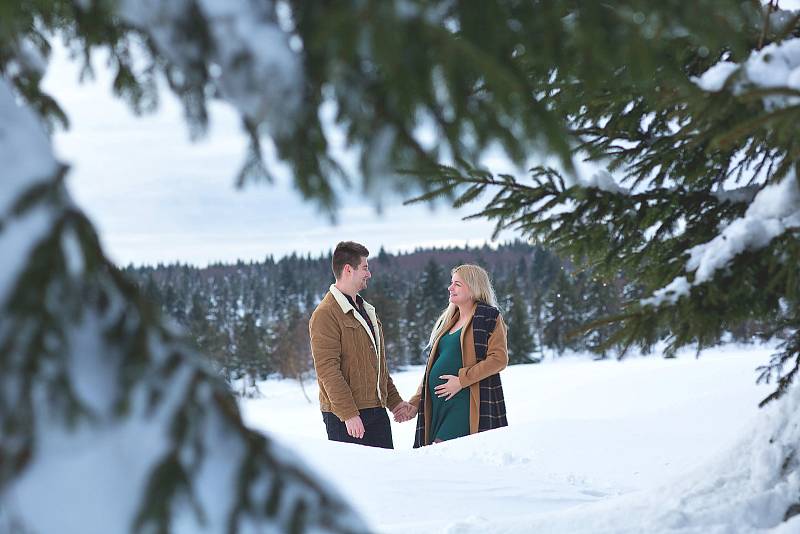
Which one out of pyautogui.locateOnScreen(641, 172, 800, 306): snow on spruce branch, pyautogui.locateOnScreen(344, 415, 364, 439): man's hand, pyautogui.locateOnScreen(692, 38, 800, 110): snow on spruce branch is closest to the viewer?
pyautogui.locateOnScreen(692, 38, 800, 110): snow on spruce branch

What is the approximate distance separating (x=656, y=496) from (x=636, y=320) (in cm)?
163

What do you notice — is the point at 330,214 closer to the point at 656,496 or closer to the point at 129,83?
the point at 129,83

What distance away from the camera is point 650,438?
6.96 metres

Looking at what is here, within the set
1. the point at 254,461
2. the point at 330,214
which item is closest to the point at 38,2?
the point at 330,214

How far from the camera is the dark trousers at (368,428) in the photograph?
4.81 metres

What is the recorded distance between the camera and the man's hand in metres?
4.61

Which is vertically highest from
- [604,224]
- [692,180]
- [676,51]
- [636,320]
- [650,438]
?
[676,51]

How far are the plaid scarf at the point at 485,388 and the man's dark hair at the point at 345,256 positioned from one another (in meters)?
1.01

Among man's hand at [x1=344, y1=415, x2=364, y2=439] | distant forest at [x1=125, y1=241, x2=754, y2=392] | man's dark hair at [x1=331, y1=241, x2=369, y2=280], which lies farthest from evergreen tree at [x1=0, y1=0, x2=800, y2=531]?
distant forest at [x1=125, y1=241, x2=754, y2=392]

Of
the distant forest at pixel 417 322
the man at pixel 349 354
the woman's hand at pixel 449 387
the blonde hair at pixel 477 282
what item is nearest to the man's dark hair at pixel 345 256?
the man at pixel 349 354

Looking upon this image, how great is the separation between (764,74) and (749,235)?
536mm

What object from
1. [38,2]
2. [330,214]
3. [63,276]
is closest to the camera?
[63,276]

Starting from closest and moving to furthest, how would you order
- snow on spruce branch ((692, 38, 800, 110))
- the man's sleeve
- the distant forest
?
snow on spruce branch ((692, 38, 800, 110))
the man's sleeve
the distant forest

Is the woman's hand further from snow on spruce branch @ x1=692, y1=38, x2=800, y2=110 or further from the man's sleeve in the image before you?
snow on spruce branch @ x1=692, y1=38, x2=800, y2=110
